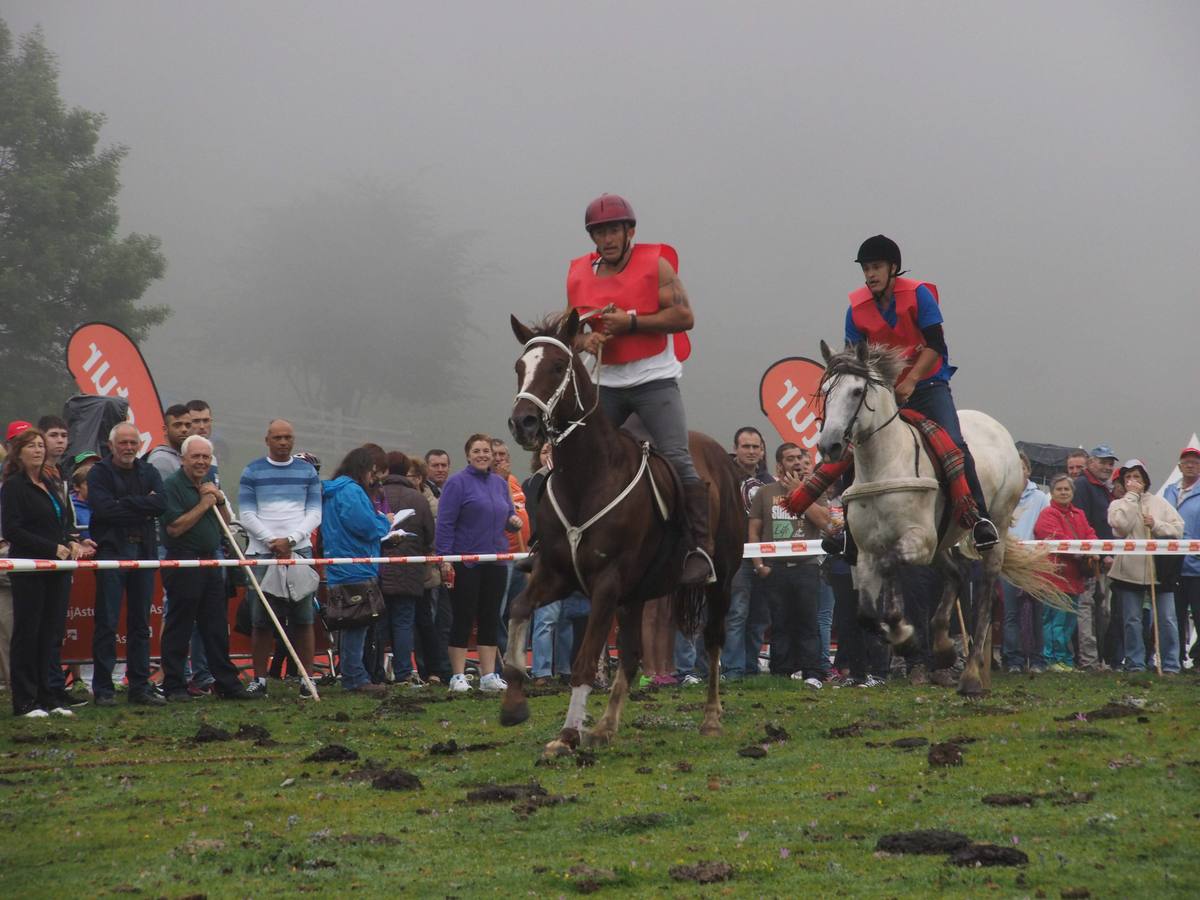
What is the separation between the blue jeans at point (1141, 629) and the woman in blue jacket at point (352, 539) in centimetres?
934

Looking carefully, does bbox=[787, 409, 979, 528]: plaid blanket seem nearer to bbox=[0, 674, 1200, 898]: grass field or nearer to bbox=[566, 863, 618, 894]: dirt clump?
bbox=[0, 674, 1200, 898]: grass field

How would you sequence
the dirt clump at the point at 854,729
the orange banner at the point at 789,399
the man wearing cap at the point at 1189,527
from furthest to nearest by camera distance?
the orange banner at the point at 789,399
the man wearing cap at the point at 1189,527
the dirt clump at the point at 854,729

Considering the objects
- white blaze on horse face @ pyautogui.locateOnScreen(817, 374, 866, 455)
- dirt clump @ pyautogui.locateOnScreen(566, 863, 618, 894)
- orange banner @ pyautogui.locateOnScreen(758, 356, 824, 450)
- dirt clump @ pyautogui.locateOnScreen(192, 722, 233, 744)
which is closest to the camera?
dirt clump @ pyautogui.locateOnScreen(566, 863, 618, 894)

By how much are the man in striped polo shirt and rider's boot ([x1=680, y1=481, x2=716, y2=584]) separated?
18.0 feet

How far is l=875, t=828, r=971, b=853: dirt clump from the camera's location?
595 cm

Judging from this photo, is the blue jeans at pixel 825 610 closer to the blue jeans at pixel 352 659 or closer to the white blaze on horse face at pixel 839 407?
the blue jeans at pixel 352 659

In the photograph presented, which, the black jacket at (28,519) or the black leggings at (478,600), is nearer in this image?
the black jacket at (28,519)

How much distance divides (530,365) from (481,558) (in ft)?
20.9

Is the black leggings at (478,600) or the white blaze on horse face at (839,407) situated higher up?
the white blaze on horse face at (839,407)

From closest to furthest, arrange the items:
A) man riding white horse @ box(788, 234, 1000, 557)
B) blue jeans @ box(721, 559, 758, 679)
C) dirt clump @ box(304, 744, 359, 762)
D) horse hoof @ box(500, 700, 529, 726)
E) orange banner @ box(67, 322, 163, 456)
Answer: horse hoof @ box(500, 700, 529, 726) < dirt clump @ box(304, 744, 359, 762) < man riding white horse @ box(788, 234, 1000, 557) < blue jeans @ box(721, 559, 758, 679) < orange banner @ box(67, 322, 163, 456)

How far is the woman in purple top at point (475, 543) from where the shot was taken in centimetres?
1516

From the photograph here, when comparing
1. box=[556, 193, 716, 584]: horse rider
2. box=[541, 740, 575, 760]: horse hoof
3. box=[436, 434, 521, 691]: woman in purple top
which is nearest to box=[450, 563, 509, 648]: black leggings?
box=[436, 434, 521, 691]: woman in purple top

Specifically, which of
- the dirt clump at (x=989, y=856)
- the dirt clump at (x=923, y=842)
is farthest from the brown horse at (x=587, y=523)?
the dirt clump at (x=989, y=856)

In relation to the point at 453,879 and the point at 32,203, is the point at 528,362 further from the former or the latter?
the point at 32,203
